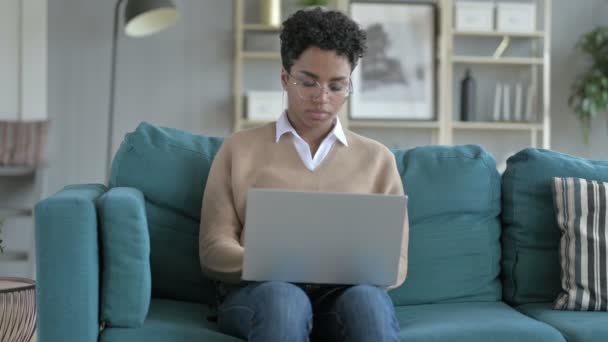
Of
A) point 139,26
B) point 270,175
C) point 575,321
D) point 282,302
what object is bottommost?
point 575,321

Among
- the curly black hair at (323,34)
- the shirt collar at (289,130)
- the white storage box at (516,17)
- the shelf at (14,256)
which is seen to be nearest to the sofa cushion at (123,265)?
the shirt collar at (289,130)

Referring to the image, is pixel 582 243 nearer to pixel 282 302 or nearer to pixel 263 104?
pixel 282 302

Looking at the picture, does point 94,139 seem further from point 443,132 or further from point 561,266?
point 561,266

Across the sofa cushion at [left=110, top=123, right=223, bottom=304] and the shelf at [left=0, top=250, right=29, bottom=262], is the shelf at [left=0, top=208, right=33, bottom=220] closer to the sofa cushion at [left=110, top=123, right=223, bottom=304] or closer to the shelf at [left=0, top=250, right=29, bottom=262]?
the shelf at [left=0, top=250, right=29, bottom=262]

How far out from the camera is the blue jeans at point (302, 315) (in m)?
1.72

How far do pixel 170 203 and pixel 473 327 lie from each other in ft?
2.77

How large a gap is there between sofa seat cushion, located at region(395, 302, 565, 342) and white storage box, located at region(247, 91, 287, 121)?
2861mm

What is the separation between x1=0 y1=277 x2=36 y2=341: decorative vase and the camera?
7.78 ft

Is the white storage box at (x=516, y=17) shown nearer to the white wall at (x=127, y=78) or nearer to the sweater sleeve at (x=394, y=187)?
the white wall at (x=127, y=78)

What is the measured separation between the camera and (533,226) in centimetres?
238

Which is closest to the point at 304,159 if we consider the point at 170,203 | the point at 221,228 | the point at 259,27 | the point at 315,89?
the point at 315,89

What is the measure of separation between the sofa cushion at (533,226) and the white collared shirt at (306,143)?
1.85 feet

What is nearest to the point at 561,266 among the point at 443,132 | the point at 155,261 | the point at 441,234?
the point at 441,234

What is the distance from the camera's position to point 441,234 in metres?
2.37
